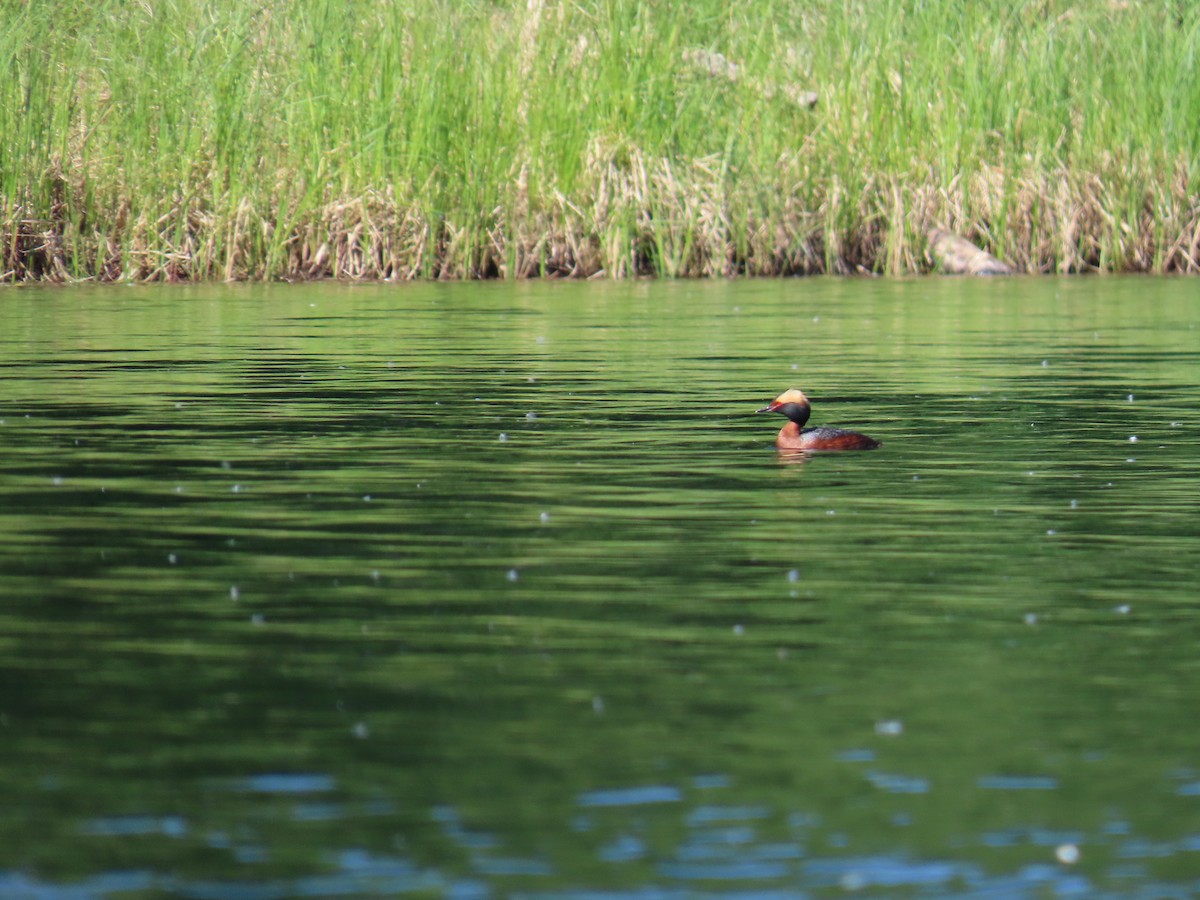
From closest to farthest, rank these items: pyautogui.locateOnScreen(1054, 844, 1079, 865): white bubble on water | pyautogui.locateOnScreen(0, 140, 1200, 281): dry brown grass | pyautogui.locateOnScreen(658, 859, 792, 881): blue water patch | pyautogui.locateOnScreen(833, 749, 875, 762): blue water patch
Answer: pyautogui.locateOnScreen(658, 859, 792, 881): blue water patch
pyautogui.locateOnScreen(1054, 844, 1079, 865): white bubble on water
pyautogui.locateOnScreen(833, 749, 875, 762): blue water patch
pyautogui.locateOnScreen(0, 140, 1200, 281): dry brown grass

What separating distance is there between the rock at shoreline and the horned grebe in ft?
38.9

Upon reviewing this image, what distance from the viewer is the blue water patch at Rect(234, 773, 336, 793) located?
4555mm

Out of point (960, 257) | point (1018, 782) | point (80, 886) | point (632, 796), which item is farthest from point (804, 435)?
point (960, 257)

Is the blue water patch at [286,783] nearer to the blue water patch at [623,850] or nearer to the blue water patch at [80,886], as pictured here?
the blue water patch at [80,886]

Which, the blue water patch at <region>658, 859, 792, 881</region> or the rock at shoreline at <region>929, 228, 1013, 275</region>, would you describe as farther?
the rock at shoreline at <region>929, 228, 1013, 275</region>

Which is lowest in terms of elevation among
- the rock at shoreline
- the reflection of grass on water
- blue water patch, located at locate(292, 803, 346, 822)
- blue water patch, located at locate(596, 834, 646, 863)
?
blue water patch, located at locate(596, 834, 646, 863)

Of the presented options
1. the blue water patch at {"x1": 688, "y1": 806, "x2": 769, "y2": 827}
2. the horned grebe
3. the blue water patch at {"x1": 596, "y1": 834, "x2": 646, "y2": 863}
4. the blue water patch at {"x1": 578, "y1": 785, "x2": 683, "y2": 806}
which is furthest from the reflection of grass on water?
the blue water patch at {"x1": 596, "y1": 834, "x2": 646, "y2": 863}

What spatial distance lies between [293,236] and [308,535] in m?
13.4

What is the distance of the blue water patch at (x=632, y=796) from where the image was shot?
449 cm

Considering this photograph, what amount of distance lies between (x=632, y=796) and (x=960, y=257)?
59.3 feet

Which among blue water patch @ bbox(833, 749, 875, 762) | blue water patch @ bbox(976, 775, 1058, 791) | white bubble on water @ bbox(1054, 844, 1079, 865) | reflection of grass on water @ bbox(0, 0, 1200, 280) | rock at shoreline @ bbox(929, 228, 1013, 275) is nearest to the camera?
white bubble on water @ bbox(1054, 844, 1079, 865)

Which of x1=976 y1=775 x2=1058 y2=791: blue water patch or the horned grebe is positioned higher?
the horned grebe

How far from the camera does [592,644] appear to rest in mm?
5863

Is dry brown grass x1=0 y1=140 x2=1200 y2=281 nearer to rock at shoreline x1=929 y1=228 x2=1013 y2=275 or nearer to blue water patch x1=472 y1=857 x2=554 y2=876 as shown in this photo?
rock at shoreline x1=929 y1=228 x2=1013 y2=275
